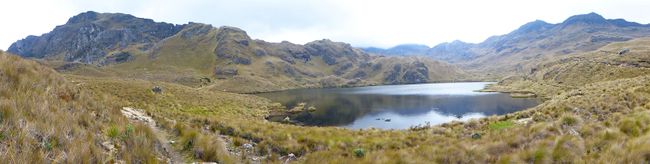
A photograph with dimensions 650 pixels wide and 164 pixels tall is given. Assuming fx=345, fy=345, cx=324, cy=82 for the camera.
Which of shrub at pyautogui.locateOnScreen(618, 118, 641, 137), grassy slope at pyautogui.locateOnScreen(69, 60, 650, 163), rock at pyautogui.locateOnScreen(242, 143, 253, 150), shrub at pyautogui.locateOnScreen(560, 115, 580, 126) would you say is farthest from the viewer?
rock at pyautogui.locateOnScreen(242, 143, 253, 150)

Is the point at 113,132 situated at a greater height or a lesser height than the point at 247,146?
greater

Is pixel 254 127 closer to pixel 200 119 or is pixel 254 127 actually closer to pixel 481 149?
pixel 200 119

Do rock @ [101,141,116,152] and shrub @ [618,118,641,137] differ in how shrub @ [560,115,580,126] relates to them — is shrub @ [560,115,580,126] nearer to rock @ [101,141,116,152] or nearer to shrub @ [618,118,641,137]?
shrub @ [618,118,641,137]

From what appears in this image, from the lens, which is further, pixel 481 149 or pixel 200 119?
pixel 200 119

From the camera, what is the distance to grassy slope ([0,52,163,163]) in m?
5.84

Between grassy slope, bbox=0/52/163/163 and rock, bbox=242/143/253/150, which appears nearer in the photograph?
grassy slope, bbox=0/52/163/163

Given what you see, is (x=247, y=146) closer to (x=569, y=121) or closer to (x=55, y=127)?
(x=55, y=127)

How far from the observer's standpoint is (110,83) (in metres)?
56.9

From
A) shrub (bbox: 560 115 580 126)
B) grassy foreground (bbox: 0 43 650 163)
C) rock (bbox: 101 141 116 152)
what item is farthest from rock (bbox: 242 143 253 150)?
shrub (bbox: 560 115 580 126)

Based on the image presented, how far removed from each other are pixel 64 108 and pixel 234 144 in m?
6.00

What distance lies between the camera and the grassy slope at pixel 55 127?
5840 mm

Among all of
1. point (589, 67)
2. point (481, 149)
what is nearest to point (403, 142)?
point (481, 149)

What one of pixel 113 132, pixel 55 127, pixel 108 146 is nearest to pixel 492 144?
pixel 108 146

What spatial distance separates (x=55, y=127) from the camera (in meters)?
6.89
